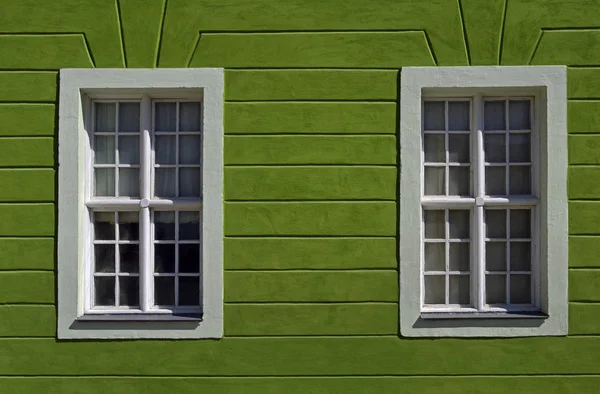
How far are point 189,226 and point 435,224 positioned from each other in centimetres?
189

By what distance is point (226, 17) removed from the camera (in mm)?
5148

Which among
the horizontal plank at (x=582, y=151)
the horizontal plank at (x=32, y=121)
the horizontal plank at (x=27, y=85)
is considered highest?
the horizontal plank at (x=27, y=85)

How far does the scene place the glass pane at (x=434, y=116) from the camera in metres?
5.28

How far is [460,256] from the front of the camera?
532 centimetres

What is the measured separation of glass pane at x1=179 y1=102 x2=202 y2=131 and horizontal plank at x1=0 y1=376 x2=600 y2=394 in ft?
6.18

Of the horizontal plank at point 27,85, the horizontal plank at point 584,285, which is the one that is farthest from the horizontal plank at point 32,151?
the horizontal plank at point 584,285

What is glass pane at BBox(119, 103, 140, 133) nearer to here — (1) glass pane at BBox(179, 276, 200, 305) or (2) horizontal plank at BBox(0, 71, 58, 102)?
(2) horizontal plank at BBox(0, 71, 58, 102)

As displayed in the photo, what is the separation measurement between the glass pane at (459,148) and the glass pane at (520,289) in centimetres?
98

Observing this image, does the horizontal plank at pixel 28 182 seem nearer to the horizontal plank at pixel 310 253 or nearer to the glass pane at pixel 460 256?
the horizontal plank at pixel 310 253

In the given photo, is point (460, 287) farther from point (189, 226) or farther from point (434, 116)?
point (189, 226)

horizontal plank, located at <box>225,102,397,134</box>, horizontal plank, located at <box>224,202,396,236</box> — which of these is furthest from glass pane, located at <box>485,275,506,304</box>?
horizontal plank, located at <box>225,102,397,134</box>

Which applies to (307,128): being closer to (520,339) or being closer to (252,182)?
(252,182)

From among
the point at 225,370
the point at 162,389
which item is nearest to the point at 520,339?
the point at 225,370

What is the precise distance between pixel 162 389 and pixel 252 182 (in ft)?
5.49
